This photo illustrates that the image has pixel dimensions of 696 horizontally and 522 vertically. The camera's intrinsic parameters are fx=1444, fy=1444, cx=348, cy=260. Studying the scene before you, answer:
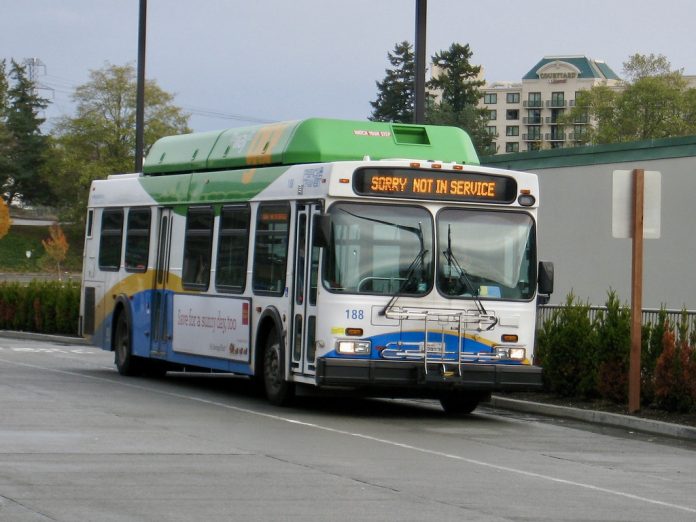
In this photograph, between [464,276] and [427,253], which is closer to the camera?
[427,253]

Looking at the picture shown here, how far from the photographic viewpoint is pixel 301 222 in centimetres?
1728

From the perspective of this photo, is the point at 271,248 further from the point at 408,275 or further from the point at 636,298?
the point at 636,298

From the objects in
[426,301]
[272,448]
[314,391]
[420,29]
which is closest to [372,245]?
[426,301]

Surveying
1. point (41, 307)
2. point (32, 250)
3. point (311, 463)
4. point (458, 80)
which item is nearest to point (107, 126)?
point (32, 250)

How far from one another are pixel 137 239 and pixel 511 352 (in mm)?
7936

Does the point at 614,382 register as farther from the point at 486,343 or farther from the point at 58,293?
the point at 58,293

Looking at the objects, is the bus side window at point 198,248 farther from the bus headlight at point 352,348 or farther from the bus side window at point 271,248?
the bus headlight at point 352,348

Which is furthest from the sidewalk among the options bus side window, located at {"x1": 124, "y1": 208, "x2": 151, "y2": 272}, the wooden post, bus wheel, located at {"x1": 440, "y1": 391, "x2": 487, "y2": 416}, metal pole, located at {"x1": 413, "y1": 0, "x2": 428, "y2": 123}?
bus side window, located at {"x1": 124, "y1": 208, "x2": 151, "y2": 272}

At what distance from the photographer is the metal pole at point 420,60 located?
2230cm

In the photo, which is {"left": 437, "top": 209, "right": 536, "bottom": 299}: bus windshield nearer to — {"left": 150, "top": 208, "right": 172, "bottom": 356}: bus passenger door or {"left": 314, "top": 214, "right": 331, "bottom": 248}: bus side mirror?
{"left": 314, "top": 214, "right": 331, "bottom": 248}: bus side mirror

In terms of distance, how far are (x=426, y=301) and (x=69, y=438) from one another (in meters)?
4.89

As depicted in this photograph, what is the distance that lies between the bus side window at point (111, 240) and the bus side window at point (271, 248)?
220 inches

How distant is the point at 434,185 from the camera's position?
1705 cm

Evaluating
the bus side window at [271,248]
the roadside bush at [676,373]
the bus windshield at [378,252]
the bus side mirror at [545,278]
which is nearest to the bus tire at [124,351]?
the bus side window at [271,248]
